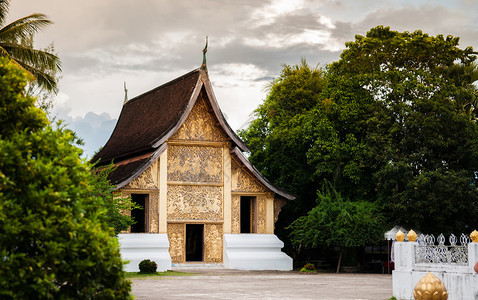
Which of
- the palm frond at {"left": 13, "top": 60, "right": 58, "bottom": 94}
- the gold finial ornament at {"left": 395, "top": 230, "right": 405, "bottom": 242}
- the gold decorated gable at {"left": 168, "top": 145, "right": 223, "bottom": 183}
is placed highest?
the palm frond at {"left": 13, "top": 60, "right": 58, "bottom": 94}

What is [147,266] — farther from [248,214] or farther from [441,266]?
[441,266]

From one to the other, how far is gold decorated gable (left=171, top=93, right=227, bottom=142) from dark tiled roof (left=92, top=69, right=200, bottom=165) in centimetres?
50

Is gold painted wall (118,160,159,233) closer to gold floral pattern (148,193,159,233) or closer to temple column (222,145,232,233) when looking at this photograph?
gold floral pattern (148,193,159,233)

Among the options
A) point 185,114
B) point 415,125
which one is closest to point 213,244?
point 185,114

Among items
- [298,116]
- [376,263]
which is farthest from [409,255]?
[298,116]

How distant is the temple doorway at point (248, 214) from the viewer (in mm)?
28312

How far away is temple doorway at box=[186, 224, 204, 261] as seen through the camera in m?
28.9

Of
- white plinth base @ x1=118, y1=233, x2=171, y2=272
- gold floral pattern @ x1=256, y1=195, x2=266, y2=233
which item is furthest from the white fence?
gold floral pattern @ x1=256, y1=195, x2=266, y2=233

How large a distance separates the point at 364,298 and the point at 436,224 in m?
13.2

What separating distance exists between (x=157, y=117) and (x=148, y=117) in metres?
1.46

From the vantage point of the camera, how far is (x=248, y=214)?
97.9 feet

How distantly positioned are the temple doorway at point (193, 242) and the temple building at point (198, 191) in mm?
45

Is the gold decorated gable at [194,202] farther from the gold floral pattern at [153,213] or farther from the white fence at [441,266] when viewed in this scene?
the white fence at [441,266]

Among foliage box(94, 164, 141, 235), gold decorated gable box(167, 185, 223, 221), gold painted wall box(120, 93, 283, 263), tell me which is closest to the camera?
foliage box(94, 164, 141, 235)
